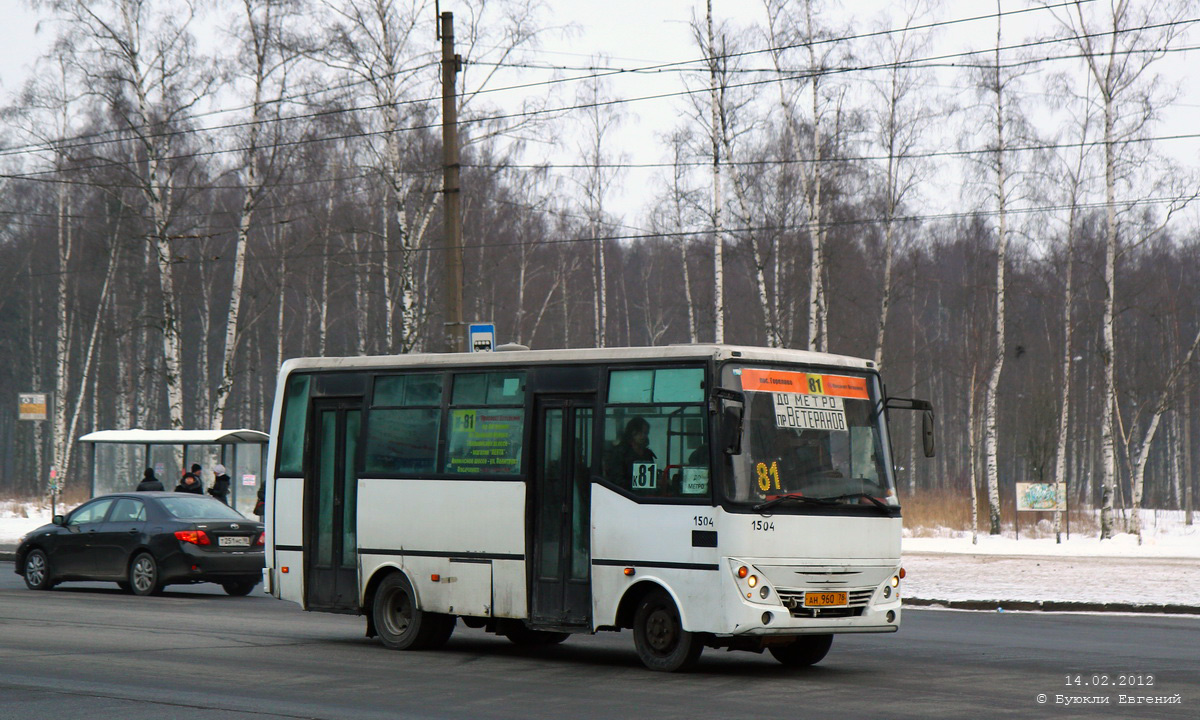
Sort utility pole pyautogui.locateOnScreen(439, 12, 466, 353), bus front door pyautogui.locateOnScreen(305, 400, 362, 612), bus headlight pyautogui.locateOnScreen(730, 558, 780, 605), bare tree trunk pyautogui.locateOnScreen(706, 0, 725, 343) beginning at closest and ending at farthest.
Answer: bus headlight pyautogui.locateOnScreen(730, 558, 780, 605) < bus front door pyautogui.locateOnScreen(305, 400, 362, 612) < utility pole pyautogui.locateOnScreen(439, 12, 466, 353) < bare tree trunk pyautogui.locateOnScreen(706, 0, 725, 343)

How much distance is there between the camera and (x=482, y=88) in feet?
106

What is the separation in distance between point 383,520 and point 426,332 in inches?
1744

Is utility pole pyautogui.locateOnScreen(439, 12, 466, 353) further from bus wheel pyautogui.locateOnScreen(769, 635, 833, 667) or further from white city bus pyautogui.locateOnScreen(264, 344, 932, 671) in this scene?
bus wheel pyautogui.locateOnScreen(769, 635, 833, 667)

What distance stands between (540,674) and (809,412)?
3179 mm

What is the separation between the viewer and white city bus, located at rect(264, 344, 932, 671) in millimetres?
11586

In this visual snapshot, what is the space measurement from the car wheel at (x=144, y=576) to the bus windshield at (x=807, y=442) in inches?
453

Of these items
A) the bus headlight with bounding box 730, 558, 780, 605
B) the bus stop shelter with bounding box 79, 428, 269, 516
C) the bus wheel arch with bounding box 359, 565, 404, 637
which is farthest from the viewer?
the bus stop shelter with bounding box 79, 428, 269, 516

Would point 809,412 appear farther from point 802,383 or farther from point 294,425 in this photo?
point 294,425

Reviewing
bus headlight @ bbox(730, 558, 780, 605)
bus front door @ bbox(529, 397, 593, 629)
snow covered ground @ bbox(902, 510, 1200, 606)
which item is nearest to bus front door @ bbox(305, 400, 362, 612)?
bus front door @ bbox(529, 397, 593, 629)

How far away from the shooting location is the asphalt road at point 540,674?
32.0 feet

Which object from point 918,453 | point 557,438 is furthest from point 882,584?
point 918,453

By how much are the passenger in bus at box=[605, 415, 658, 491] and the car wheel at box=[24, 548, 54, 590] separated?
12.4 m

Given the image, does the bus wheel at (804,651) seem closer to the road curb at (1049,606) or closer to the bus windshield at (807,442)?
the bus windshield at (807,442)

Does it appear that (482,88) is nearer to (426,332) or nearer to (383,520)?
(383,520)
